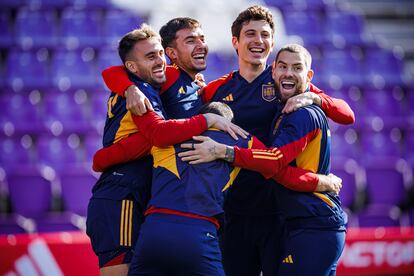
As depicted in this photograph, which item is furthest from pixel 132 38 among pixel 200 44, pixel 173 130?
pixel 173 130

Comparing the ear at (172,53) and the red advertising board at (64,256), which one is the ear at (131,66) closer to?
the ear at (172,53)

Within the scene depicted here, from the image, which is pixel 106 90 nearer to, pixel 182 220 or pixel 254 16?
pixel 254 16

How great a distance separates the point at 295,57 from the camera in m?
4.28

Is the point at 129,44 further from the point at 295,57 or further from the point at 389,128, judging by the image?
the point at 389,128

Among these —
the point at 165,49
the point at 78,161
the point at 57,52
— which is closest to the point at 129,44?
the point at 165,49

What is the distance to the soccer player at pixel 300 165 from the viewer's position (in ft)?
13.1

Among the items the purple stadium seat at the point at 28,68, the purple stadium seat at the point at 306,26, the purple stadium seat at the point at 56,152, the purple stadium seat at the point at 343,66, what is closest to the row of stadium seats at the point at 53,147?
the purple stadium seat at the point at 56,152

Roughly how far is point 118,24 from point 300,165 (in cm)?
681

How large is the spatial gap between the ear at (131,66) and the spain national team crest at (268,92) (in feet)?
2.76

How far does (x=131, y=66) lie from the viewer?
4457 mm

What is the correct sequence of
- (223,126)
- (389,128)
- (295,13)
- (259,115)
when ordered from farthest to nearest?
(295,13) → (389,128) → (259,115) → (223,126)

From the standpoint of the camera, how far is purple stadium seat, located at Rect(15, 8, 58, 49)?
10.2 meters

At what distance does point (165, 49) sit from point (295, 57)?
102 centimetres

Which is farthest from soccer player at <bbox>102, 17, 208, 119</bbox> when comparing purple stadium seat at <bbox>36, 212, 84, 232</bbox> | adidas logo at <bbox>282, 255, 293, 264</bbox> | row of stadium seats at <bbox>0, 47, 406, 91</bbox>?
row of stadium seats at <bbox>0, 47, 406, 91</bbox>
